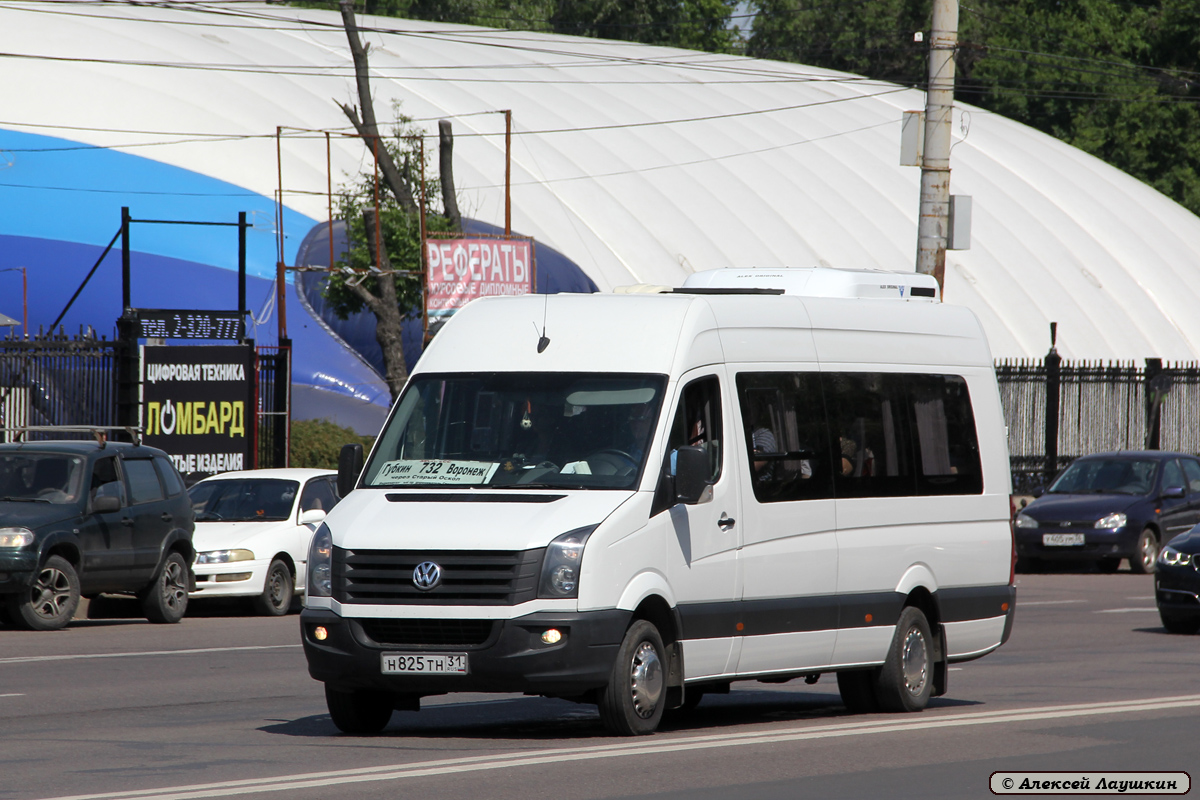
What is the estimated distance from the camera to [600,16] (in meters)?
81.5

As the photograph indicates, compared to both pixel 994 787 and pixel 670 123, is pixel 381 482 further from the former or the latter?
pixel 670 123

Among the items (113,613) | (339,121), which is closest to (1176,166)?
(339,121)

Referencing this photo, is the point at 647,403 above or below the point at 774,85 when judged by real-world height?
below

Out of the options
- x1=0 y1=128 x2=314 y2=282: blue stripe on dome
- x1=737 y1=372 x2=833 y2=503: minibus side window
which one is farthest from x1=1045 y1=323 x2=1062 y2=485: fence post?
x1=737 y1=372 x2=833 y2=503: minibus side window

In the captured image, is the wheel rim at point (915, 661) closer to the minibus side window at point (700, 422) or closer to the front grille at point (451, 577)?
the minibus side window at point (700, 422)

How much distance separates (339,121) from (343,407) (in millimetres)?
10217

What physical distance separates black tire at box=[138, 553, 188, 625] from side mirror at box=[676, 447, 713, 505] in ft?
32.7

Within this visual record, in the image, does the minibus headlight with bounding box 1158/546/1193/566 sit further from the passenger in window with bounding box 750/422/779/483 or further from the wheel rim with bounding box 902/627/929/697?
the passenger in window with bounding box 750/422/779/483

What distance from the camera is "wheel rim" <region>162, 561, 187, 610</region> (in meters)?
18.5

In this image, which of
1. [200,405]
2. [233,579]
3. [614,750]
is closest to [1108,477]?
[200,405]

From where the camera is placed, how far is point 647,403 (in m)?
10.0

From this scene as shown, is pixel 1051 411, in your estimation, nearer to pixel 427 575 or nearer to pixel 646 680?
pixel 646 680

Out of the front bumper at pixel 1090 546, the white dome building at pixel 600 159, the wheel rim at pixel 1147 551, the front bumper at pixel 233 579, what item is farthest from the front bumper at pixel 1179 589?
the white dome building at pixel 600 159

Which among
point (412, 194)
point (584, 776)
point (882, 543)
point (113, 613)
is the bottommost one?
point (113, 613)
